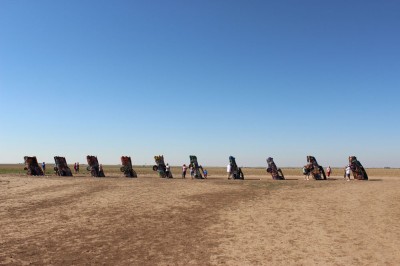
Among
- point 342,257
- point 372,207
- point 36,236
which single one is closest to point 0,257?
point 36,236

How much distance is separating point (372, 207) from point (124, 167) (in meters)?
36.7

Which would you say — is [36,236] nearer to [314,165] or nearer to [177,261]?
[177,261]

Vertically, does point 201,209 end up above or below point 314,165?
below

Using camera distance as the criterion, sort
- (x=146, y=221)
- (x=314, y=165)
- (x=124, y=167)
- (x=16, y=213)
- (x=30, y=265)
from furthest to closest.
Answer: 1. (x=124, y=167)
2. (x=314, y=165)
3. (x=16, y=213)
4. (x=146, y=221)
5. (x=30, y=265)

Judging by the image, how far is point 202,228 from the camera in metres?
18.0

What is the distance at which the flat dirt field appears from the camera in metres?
13.8

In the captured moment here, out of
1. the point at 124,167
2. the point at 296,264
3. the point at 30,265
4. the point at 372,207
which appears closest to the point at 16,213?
the point at 30,265

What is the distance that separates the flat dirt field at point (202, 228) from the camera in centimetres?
1383

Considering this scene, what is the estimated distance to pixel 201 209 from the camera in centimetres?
2248

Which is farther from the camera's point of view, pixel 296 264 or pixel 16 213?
pixel 16 213

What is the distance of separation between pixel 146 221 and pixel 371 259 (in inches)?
457

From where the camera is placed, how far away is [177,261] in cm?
1336

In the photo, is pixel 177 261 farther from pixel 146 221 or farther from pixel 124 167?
pixel 124 167

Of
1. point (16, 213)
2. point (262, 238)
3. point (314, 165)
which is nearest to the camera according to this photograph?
point (262, 238)
